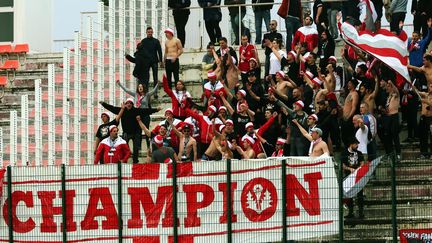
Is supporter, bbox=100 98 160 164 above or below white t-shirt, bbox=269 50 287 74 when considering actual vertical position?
below

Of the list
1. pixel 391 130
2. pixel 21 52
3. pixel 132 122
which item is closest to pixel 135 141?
pixel 132 122

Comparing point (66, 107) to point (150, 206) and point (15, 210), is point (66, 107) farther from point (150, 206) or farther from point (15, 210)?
point (150, 206)

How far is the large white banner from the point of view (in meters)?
34.0

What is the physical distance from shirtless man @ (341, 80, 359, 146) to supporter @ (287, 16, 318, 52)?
9.40ft

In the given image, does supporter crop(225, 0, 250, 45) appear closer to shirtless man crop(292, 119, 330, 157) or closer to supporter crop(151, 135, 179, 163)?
supporter crop(151, 135, 179, 163)

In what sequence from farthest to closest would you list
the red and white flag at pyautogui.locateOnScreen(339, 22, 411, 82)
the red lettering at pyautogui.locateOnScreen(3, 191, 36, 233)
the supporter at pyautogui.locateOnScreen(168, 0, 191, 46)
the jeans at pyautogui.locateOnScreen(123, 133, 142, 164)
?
1. the supporter at pyautogui.locateOnScreen(168, 0, 191, 46)
2. the jeans at pyautogui.locateOnScreen(123, 133, 142, 164)
3. the red and white flag at pyautogui.locateOnScreen(339, 22, 411, 82)
4. the red lettering at pyautogui.locateOnScreen(3, 191, 36, 233)

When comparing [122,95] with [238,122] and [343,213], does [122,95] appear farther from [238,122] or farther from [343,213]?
[343,213]

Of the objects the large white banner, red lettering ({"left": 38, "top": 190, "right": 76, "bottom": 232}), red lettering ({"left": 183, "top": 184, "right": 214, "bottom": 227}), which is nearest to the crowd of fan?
the large white banner

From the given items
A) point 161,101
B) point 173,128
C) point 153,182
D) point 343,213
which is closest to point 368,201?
point 343,213

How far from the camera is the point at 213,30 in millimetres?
44812

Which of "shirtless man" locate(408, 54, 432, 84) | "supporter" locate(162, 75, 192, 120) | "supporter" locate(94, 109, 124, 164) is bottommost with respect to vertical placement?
"supporter" locate(94, 109, 124, 164)

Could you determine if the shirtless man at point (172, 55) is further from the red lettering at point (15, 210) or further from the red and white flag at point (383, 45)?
the red lettering at point (15, 210)

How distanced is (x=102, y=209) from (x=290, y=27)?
943 centimetres

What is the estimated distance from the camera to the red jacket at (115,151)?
38531mm
